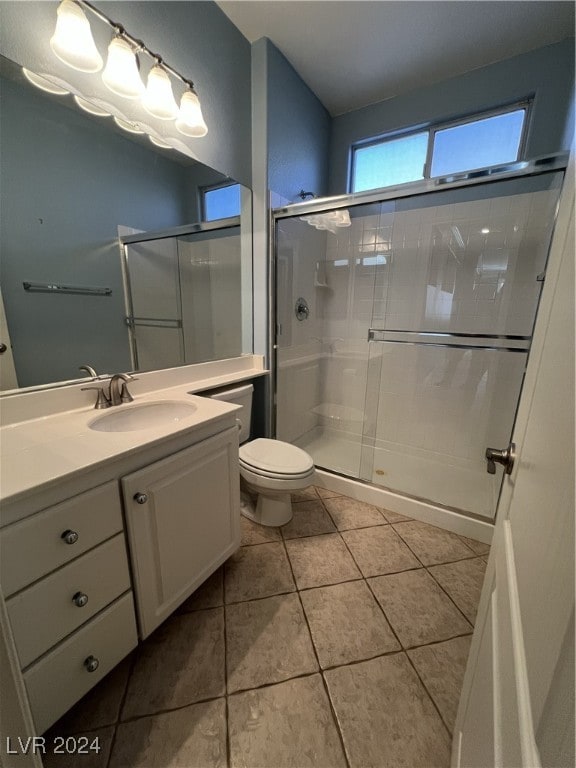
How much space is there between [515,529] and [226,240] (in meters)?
1.95

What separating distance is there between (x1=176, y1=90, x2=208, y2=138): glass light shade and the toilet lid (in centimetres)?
161

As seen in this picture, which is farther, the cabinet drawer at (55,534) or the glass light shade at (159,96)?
the glass light shade at (159,96)

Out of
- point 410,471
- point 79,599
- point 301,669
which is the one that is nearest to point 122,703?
point 79,599

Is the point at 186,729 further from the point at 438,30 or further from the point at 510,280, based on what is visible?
the point at 438,30

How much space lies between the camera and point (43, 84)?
1.03 metres

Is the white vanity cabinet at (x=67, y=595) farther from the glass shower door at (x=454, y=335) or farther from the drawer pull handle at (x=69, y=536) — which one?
the glass shower door at (x=454, y=335)

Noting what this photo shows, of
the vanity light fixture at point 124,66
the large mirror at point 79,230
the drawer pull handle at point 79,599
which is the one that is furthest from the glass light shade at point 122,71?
the drawer pull handle at point 79,599

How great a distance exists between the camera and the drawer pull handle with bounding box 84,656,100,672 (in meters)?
0.85

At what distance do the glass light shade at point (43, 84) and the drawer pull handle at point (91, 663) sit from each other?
1.81m

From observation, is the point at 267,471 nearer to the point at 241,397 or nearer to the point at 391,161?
the point at 241,397

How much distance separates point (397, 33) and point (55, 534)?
2689 millimetres

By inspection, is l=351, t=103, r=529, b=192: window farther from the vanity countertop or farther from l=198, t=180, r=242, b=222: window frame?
the vanity countertop

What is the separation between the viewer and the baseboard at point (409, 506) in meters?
1.68

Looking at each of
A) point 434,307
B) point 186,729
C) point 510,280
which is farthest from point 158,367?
point 510,280
